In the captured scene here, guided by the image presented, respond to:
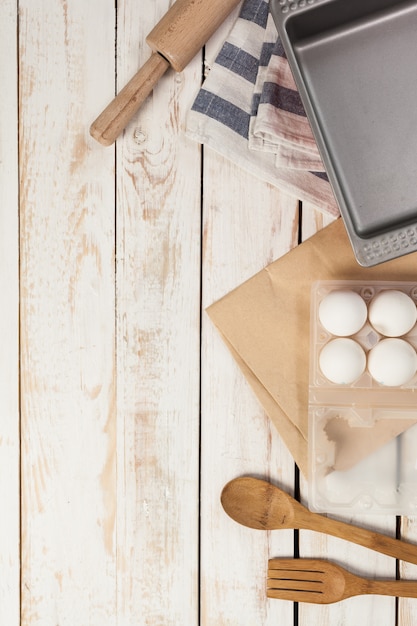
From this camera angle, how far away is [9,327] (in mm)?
772

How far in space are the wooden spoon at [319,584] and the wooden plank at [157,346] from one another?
0.31 ft

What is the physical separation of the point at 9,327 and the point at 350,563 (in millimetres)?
463

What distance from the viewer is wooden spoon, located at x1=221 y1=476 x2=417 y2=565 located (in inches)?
29.0

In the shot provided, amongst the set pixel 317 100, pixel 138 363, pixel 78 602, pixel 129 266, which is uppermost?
pixel 317 100

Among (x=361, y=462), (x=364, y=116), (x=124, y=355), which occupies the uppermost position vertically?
(x=364, y=116)

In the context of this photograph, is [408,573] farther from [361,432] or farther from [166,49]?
[166,49]

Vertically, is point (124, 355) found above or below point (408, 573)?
above

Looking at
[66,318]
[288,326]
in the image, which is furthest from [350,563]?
[66,318]

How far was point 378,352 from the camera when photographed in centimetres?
68

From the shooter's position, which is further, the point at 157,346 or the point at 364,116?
the point at 157,346

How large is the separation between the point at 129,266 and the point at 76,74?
0.73ft

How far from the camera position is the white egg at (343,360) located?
2.22ft

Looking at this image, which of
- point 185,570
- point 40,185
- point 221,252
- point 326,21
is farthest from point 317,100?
point 185,570

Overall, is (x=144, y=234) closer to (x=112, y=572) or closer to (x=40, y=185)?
(x=40, y=185)
